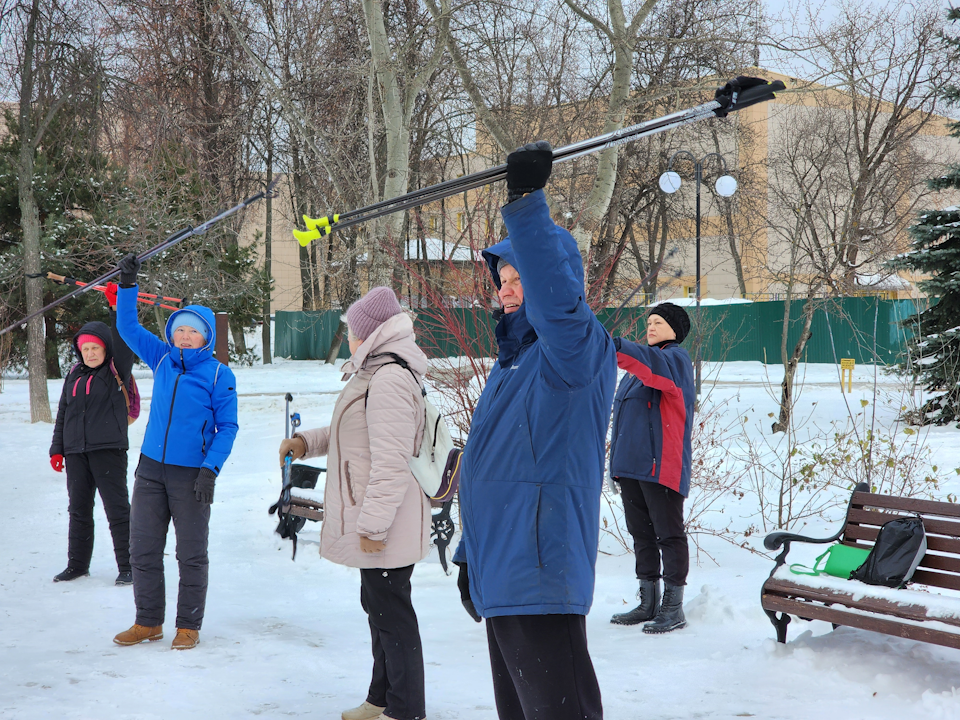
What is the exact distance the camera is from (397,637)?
3152mm

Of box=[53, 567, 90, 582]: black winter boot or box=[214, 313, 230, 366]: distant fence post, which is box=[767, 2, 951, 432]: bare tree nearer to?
box=[53, 567, 90, 582]: black winter boot

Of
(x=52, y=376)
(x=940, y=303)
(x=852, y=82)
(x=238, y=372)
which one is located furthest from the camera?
(x=238, y=372)

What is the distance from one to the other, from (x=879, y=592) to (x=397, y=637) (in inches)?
88.0

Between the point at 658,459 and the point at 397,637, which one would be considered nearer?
the point at 397,637

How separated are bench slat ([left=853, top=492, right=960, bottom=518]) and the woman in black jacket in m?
4.57

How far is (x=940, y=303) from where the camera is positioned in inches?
490

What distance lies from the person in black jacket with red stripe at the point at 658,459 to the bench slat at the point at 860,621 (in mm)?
579

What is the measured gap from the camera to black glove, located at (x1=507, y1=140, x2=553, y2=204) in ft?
Answer: 6.12

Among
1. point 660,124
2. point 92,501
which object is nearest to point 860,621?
point 660,124

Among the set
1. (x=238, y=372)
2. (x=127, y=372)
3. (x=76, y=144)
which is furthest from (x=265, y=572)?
(x=238, y=372)

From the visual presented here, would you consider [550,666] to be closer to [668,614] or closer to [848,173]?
[668,614]

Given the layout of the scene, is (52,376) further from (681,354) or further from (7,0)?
(681,354)

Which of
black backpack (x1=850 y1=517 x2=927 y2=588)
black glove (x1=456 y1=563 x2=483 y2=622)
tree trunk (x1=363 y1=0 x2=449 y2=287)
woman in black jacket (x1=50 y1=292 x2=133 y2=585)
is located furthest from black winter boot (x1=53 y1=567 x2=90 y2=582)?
black backpack (x1=850 y1=517 x2=927 y2=588)

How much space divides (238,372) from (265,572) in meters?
19.0
